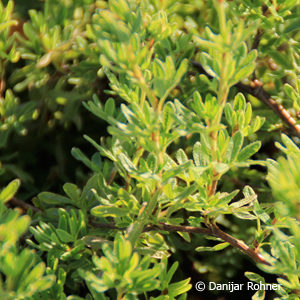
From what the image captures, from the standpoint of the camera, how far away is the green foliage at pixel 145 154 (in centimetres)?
57

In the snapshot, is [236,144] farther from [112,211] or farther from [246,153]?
[112,211]

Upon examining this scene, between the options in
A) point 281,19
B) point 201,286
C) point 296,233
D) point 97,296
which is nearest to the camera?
point 296,233

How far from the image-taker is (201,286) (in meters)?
1.01

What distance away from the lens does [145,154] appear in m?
0.99

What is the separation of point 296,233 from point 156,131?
223mm

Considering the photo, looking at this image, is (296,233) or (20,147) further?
(20,147)

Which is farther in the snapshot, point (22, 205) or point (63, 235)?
point (22, 205)

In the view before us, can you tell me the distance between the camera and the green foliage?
0.57 m

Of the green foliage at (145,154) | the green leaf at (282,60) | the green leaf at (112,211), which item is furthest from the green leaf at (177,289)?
the green leaf at (282,60)

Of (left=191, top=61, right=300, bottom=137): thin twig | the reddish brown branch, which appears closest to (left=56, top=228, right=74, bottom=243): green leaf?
the reddish brown branch

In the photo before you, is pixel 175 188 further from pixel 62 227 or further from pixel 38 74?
pixel 38 74

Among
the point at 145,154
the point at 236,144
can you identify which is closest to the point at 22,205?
the point at 145,154

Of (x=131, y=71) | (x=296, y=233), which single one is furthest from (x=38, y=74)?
(x=296, y=233)

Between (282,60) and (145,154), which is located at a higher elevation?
(282,60)
